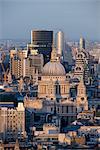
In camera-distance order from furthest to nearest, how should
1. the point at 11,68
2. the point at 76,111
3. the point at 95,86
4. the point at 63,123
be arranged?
the point at 11,68, the point at 95,86, the point at 76,111, the point at 63,123

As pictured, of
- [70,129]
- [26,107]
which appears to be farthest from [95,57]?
[70,129]

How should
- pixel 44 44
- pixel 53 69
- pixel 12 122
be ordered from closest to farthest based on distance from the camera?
pixel 12 122 < pixel 53 69 < pixel 44 44

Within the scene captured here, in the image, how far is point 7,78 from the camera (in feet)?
53.9

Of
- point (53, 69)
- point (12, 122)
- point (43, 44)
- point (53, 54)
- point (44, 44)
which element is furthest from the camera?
point (43, 44)

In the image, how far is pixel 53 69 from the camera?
1775 cm

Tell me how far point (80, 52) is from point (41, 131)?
263 inches

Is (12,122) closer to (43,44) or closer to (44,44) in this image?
(44,44)

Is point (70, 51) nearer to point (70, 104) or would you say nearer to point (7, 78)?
point (7, 78)

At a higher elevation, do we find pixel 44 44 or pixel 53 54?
pixel 44 44

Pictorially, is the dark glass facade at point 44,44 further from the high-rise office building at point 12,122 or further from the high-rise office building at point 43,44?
the high-rise office building at point 12,122

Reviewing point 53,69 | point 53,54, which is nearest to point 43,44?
point 53,54

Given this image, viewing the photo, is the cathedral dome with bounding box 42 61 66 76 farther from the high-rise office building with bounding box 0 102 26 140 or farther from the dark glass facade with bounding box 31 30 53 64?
the high-rise office building with bounding box 0 102 26 140

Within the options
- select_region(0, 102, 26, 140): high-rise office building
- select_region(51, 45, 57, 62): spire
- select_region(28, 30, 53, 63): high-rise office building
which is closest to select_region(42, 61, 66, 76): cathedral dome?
select_region(51, 45, 57, 62): spire

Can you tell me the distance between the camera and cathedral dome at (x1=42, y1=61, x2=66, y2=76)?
17.5m
